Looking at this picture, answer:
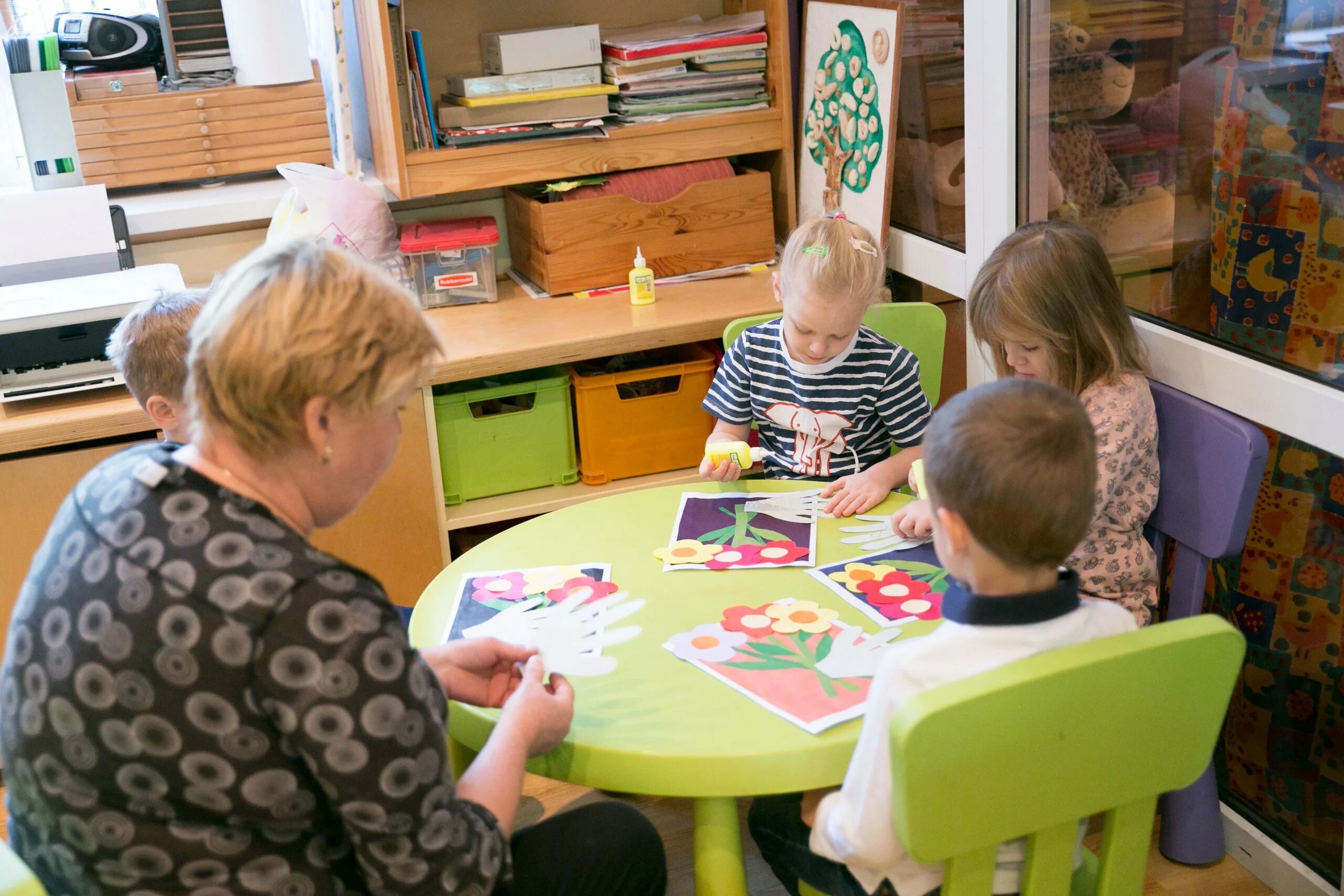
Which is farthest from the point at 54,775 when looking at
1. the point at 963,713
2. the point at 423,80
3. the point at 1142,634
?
the point at 423,80

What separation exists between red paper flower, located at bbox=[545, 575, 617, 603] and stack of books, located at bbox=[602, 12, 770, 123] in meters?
1.33

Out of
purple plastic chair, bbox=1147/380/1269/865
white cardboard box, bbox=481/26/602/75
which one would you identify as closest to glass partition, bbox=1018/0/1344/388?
purple plastic chair, bbox=1147/380/1269/865

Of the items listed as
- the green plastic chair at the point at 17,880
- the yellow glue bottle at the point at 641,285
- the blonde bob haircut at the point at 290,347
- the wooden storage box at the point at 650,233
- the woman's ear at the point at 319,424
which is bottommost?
the green plastic chair at the point at 17,880

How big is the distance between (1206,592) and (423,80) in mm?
1762

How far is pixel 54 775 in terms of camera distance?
3.42 feet

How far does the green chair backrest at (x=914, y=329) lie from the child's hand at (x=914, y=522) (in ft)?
1.93

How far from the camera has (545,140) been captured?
2.59m

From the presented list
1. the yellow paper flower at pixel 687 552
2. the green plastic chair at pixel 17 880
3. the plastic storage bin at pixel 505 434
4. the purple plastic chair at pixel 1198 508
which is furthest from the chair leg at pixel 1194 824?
the green plastic chair at pixel 17 880

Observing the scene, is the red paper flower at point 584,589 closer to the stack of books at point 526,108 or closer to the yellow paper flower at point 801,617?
the yellow paper flower at point 801,617

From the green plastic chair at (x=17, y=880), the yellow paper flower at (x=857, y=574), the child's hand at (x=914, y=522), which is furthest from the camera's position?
the child's hand at (x=914, y=522)

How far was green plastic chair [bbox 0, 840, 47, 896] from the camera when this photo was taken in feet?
3.07

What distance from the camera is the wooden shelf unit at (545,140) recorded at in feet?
8.30

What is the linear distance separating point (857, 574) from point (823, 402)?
1.83ft

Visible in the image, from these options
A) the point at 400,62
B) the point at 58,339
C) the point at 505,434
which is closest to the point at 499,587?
the point at 505,434
